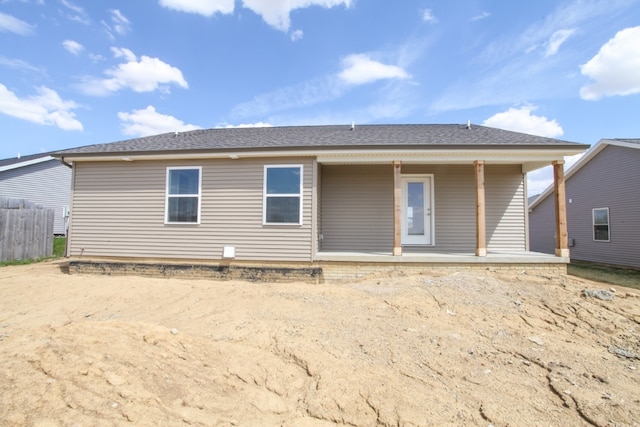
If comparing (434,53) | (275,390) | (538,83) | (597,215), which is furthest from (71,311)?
(597,215)

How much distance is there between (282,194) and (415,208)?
374 centimetres

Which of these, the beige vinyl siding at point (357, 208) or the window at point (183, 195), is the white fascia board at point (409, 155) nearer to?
the window at point (183, 195)

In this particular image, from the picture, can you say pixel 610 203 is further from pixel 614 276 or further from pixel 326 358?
pixel 326 358

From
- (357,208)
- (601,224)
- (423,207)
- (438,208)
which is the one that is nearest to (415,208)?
(423,207)

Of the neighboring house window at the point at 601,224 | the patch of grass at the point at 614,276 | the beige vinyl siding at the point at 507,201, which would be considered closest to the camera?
the patch of grass at the point at 614,276

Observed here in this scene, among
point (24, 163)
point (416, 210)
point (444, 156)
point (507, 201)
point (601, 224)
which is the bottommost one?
point (601, 224)

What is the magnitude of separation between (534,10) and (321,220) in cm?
757

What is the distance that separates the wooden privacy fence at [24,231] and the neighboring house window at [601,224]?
20680mm

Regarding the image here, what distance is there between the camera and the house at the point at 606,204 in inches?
443

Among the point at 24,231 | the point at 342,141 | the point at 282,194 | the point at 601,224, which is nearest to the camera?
the point at 282,194

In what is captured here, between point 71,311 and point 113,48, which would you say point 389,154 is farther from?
point 113,48

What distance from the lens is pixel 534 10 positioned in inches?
321

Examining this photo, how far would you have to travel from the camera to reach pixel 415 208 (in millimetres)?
8875

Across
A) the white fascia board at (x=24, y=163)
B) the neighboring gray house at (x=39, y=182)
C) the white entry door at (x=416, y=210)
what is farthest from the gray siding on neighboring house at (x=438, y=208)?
the white fascia board at (x=24, y=163)
